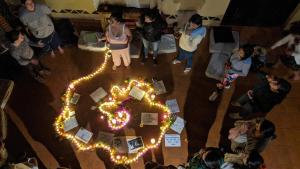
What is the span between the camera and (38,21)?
6.53m

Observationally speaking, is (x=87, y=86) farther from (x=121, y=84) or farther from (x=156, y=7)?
(x=156, y=7)

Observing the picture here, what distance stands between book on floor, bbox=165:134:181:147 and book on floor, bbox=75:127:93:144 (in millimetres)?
1618

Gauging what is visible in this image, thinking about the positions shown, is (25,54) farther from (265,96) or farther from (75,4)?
→ (265,96)

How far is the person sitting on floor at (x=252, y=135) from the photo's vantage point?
5.13 metres

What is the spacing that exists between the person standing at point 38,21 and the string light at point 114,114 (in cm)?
114

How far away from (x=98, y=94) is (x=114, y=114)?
26.0 inches

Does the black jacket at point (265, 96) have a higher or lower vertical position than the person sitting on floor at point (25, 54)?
higher

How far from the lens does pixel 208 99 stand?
7.16 metres

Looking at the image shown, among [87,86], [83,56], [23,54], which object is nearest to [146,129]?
[87,86]

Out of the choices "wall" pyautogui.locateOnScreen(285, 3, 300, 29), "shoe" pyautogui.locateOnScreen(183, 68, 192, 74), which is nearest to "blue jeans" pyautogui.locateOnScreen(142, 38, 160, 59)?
"shoe" pyautogui.locateOnScreen(183, 68, 192, 74)

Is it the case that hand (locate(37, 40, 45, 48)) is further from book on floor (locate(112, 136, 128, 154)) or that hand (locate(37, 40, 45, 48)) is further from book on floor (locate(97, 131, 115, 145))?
book on floor (locate(112, 136, 128, 154))

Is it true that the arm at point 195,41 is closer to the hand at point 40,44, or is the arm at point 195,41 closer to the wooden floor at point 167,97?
the wooden floor at point 167,97

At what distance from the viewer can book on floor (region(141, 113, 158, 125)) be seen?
6.88 metres

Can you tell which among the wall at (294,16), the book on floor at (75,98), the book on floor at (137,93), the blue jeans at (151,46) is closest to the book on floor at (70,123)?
the book on floor at (75,98)
